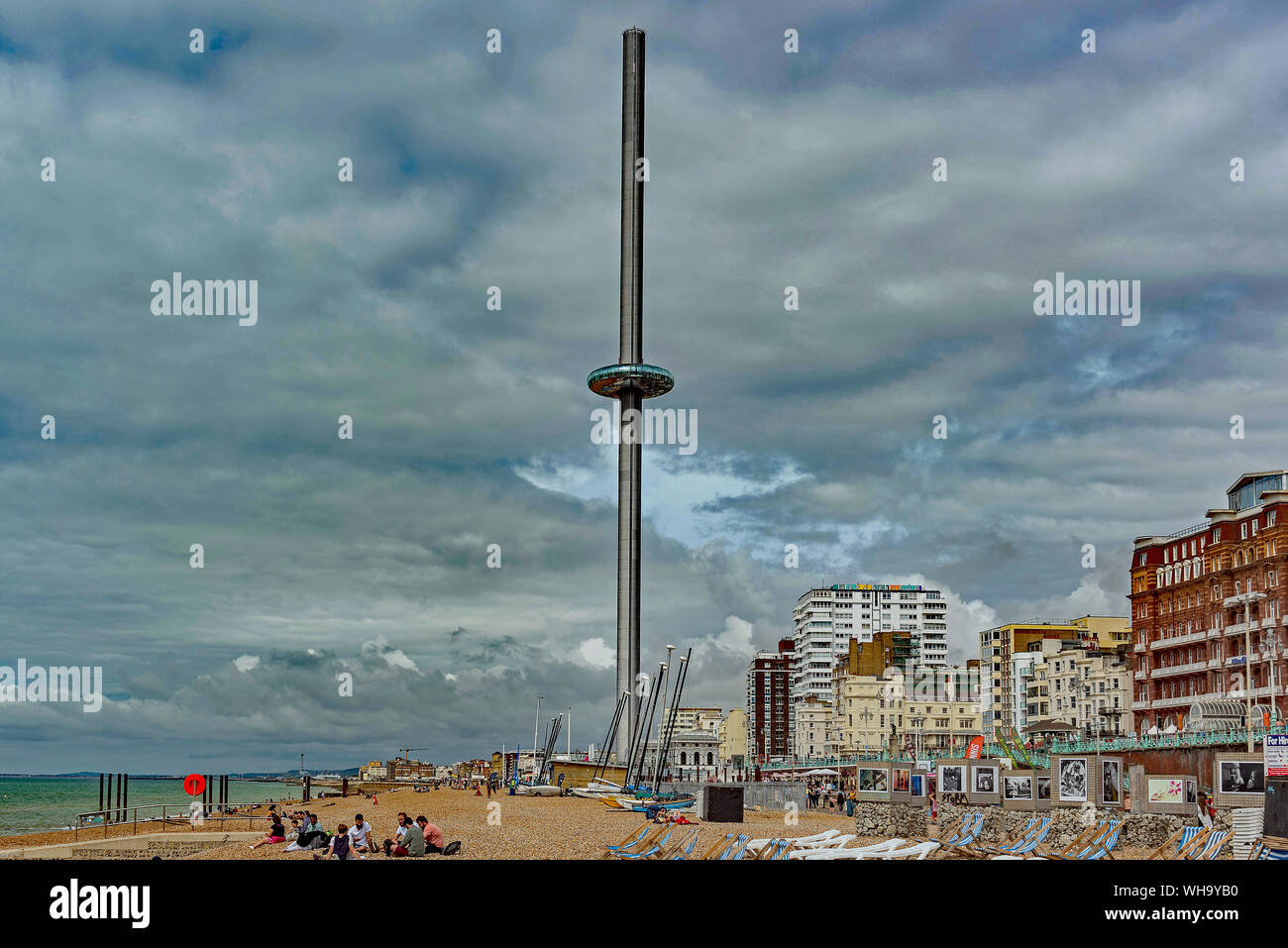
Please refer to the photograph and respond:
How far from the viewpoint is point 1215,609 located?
261 ft

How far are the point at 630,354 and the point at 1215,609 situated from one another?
4931 cm

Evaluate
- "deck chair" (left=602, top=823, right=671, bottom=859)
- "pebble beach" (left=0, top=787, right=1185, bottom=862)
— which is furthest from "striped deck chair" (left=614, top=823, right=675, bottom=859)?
→ "pebble beach" (left=0, top=787, right=1185, bottom=862)

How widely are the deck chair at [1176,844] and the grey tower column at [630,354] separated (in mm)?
71625

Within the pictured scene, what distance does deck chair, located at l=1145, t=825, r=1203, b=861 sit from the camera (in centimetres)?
2120

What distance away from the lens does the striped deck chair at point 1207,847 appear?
810 inches

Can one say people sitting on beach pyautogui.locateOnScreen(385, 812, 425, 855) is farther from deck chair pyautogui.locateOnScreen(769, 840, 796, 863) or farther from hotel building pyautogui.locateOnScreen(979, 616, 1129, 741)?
hotel building pyautogui.locateOnScreen(979, 616, 1129, 741)

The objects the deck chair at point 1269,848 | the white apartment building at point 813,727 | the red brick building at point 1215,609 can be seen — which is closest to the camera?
the deck chair at point 1269,848

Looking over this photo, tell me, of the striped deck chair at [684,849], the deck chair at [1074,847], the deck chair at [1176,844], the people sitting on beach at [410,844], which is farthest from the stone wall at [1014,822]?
the people sitting on beach at [410,844]

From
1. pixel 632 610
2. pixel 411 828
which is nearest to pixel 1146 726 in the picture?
pixel 632 610

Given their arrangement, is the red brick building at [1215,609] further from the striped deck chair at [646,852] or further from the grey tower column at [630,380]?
the striped deck chair at [646,852]

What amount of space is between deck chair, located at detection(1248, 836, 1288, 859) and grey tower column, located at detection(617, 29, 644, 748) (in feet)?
243
